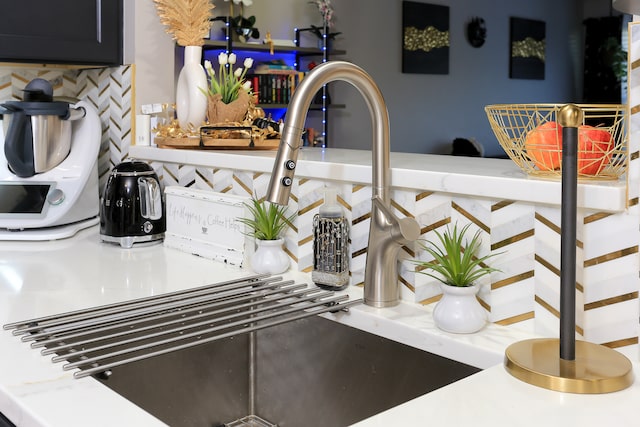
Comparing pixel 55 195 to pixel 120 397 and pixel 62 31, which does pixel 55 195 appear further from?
pixel 120 397

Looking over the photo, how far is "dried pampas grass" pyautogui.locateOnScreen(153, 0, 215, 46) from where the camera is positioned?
196 centimetres

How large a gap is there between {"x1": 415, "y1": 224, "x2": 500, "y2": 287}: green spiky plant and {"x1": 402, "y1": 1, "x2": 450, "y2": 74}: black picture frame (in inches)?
204

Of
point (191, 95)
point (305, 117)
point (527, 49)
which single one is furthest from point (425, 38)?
point (305, 117)

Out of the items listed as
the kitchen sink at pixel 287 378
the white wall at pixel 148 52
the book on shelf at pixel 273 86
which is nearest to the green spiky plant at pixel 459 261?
the kitchen sink at pixel 287 378

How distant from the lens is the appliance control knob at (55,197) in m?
1.90

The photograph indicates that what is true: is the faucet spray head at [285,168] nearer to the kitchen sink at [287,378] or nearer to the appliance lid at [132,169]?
the kitchen sink at [287,378]

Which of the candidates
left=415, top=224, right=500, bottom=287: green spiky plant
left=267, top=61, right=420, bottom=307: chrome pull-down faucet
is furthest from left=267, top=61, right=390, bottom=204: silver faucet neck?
left=415, top=224, right=500, bottom=287: green spiky plant

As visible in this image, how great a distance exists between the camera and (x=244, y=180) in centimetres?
165

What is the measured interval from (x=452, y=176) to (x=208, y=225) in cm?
68

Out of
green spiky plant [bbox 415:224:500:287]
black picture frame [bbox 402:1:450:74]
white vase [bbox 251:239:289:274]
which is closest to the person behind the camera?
green spiky plant [bbox 415:224:500:287]

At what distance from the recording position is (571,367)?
880 mm

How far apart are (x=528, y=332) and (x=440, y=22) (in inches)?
225

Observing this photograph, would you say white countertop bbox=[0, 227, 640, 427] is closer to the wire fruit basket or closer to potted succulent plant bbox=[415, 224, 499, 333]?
potted succulent plant bbox=[415, 224, 499, 333]

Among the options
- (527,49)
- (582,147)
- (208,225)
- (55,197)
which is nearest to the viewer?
(582,147)
